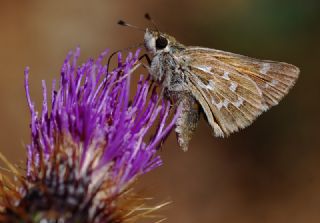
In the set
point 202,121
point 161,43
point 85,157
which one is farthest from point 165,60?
point 202,121

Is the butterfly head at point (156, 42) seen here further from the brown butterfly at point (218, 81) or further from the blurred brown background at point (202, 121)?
the blurred brown background at point (202, 121)

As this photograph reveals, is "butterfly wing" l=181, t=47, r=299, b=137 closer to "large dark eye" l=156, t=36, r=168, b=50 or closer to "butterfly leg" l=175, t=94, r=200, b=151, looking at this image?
"butterfly leg" l=175, t=94, r=200, b=151

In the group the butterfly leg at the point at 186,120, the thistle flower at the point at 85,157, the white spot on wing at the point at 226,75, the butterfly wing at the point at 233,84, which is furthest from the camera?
the white spot on wing at the point at 226,75

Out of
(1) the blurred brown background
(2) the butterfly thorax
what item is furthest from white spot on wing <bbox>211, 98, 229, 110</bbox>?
(1) the blurred brown background

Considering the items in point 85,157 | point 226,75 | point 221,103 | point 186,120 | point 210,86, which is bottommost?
point 85,157

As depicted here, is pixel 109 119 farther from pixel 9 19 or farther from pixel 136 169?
pixel 9 19

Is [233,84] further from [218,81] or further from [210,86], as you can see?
[210,86]

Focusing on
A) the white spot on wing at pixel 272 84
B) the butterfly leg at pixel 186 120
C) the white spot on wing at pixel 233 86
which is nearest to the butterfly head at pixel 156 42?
the butterfly leg at pixel 186 120
